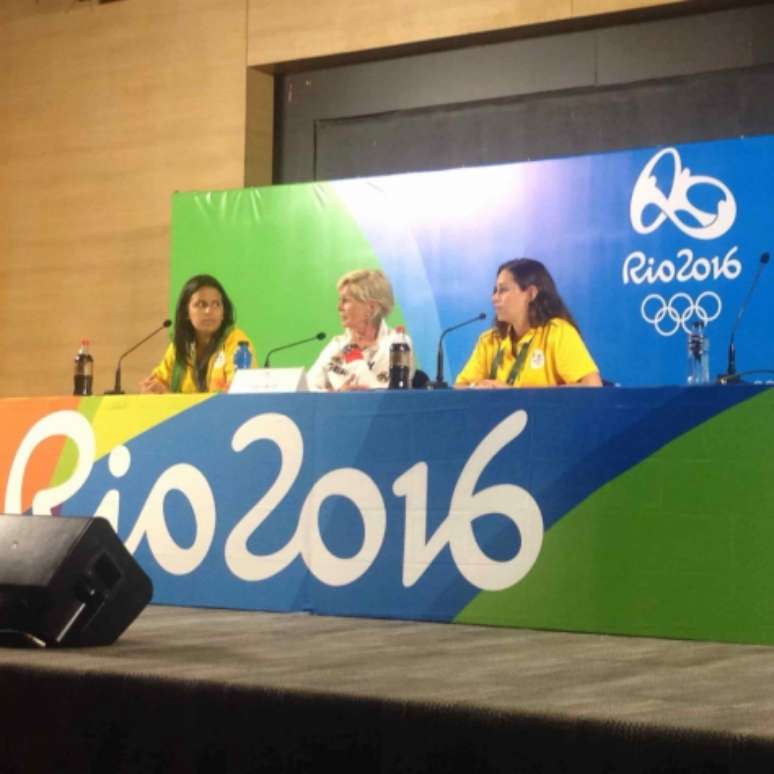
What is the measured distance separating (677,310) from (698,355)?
250 mm

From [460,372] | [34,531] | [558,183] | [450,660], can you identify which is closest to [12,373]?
[460,372]

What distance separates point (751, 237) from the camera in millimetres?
4621

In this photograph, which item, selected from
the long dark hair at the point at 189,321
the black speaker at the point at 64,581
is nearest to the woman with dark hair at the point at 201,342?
the long dark hair at the point at 189,321

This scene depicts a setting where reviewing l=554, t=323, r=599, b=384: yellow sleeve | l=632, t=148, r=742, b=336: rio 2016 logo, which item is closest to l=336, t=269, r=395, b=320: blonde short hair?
l=554, t=323, r=599, b=384: yellow sleeve

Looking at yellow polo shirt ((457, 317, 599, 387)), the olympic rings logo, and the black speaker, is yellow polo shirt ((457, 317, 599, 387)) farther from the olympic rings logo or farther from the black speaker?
the black speaker

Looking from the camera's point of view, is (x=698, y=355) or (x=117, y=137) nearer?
(x=698, y=355)

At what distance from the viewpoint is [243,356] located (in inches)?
218

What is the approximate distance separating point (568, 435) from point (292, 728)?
1.28 m

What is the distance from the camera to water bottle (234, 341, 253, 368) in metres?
5.52

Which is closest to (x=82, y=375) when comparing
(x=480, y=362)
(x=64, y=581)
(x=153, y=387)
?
(x=153, y=387)

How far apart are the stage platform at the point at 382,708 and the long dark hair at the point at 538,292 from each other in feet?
7.64

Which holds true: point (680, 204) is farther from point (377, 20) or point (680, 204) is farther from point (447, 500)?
point (447, 500)

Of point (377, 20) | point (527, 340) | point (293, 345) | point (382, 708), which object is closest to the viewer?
point (382, 708)

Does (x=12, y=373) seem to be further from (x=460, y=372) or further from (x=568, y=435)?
(x=568, y=435)
